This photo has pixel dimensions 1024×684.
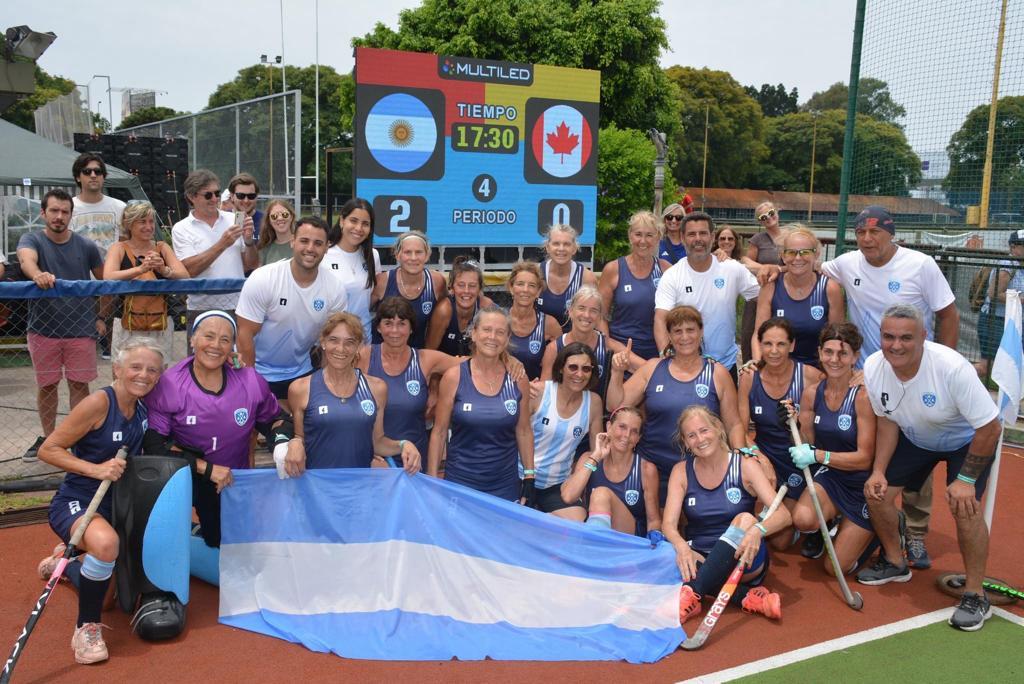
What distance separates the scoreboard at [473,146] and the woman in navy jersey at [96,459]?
5259 millimetres

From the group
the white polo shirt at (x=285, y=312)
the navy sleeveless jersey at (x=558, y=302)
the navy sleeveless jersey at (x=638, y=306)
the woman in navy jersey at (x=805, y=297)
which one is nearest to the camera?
the white polo shirt at (x=285, y=312)

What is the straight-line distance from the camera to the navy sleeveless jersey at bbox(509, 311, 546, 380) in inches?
216

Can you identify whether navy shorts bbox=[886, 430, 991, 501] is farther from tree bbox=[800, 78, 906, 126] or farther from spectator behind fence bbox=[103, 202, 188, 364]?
tree bbox=[800, 78, 906, 126]

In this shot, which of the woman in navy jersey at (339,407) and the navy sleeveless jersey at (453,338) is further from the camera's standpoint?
the navy sleeveless jersey at (453,338)

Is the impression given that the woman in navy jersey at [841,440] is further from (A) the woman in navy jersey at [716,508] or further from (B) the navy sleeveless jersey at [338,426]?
(B) the navy sleeveless jersey at [338,426]

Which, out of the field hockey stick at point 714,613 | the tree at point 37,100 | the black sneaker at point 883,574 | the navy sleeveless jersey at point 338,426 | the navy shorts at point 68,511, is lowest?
the black sneaker at point 883,574

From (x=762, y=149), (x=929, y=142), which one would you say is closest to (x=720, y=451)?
(x=929, y=142)

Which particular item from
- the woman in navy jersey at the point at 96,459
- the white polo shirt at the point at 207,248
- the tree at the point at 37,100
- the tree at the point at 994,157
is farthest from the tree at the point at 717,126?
the woman in navy jersey at the point at 96,459

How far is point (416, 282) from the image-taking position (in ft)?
18.9

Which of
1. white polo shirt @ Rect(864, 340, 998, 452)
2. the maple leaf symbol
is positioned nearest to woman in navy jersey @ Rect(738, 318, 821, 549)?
white polo shirt @ Rect(864, 340, 998, 452)

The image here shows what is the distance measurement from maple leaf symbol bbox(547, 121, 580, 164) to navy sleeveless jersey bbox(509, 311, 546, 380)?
557 cm

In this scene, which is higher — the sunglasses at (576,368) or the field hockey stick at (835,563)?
the sunglasses at (576,368)

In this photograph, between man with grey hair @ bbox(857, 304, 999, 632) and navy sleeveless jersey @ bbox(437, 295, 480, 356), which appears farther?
navy sleeveless jersey @ bbox(437, 295, 480, 356)

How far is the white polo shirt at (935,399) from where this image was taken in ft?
14.8
